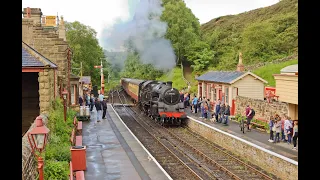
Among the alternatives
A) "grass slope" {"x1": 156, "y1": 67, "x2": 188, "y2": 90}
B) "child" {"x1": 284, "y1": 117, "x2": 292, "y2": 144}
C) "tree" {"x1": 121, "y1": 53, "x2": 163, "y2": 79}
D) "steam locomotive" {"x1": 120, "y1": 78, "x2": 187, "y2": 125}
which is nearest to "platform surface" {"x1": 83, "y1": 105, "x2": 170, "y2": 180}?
"steam locomotive" {"x1": 120, "y1": 78, "x2": 187, "y2": 125}

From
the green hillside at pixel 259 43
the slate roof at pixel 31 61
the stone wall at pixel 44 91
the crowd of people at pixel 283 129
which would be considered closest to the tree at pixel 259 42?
the green hillside at pixel 259 43

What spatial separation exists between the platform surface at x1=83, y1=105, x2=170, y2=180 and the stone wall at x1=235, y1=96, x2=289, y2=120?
23.5 ft

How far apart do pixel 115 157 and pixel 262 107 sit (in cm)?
960

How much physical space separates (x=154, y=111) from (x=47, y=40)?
8.48m

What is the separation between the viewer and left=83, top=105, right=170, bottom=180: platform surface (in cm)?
1293

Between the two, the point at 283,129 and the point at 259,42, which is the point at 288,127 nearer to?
the point at 283,129

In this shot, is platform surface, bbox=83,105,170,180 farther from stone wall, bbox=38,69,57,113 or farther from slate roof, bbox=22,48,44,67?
slate roof, bbox=22,48,44,67

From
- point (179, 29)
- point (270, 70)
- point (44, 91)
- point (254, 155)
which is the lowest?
point (254, 155)

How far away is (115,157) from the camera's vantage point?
1545 centimetres

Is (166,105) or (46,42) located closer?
(46,42)

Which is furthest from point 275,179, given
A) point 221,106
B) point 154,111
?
point 154,111

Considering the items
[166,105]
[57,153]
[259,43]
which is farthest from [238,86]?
[259,43]
